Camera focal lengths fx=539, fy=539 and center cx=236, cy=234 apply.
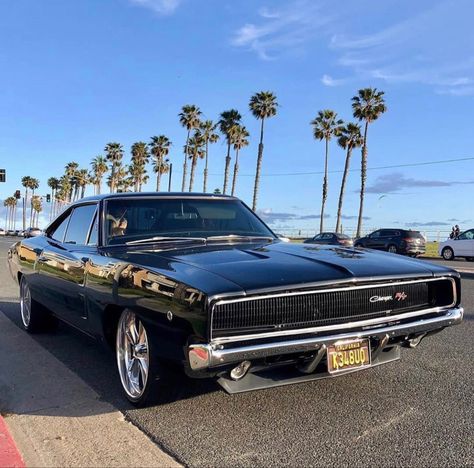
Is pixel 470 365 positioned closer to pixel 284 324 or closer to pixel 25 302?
pixel 284 324

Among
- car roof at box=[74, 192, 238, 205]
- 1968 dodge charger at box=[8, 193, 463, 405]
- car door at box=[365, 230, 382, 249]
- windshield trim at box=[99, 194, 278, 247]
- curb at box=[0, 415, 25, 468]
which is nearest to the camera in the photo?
curb at box=[0, 415, 25, 468]

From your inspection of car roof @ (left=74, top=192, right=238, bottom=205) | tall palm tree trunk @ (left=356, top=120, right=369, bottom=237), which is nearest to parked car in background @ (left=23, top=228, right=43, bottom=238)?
car roof @ (left=74, top=192, right=238, bottom=205)

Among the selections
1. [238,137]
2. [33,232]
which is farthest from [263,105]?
[33,232]

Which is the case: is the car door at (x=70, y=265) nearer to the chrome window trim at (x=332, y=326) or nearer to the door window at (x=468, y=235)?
the chrome window trim at (x=332, y=326)

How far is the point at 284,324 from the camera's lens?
341 cm

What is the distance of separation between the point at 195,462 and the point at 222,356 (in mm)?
617

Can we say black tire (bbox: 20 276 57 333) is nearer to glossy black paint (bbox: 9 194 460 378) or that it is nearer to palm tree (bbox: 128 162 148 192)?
glossy black paint (bbox: 9 194 460 378)

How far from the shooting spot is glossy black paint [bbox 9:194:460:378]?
327 cm

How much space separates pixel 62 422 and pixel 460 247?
2414 cm

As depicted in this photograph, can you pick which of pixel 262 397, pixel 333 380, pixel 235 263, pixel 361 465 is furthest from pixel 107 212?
pixel 361 465

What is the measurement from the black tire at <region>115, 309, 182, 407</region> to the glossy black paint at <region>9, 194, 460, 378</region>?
0.12 meters

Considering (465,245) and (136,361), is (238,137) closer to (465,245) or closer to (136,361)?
(465,245)

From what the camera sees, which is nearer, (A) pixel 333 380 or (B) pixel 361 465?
(B) pixel 361 465

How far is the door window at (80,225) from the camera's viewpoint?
514cm
